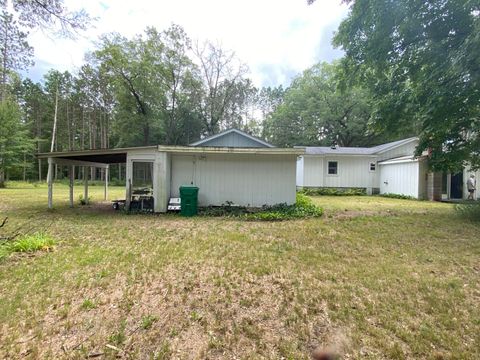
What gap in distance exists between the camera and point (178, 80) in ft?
92.7

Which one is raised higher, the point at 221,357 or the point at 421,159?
the point at 421,159

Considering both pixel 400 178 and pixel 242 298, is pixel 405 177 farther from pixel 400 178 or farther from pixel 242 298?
pixel 242 298

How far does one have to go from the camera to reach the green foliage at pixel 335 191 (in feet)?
59.4

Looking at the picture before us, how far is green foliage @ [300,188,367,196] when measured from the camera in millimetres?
18109

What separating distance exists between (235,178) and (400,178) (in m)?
11.8

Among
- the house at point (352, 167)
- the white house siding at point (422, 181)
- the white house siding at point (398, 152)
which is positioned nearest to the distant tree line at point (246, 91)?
the white house siding at point (422, 181)

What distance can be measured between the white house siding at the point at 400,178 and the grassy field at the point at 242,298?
33.7 ft

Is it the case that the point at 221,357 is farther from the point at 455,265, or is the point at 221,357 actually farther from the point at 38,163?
the point at 38,163

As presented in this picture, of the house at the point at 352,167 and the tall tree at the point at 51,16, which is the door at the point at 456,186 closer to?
the house at the point at 352,167

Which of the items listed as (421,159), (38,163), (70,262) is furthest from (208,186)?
(38,163)

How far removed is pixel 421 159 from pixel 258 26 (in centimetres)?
1133

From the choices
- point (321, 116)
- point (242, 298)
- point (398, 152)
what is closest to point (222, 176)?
point (242, 298)

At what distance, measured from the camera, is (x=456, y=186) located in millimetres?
14500

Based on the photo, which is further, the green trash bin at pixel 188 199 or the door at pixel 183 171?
the door at pixel 183 171
